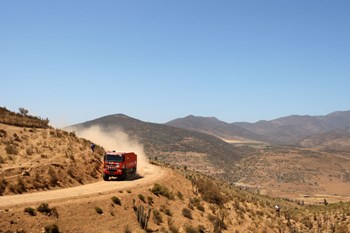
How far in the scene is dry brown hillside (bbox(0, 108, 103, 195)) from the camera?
25875 millimetres

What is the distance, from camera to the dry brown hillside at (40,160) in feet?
84.9

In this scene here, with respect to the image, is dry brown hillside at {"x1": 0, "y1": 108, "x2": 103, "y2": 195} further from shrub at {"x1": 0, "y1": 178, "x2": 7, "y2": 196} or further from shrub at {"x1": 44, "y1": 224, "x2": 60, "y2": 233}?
shrub at {"x1": 44, "y1": 224, "x2": 60, "y2": 233}

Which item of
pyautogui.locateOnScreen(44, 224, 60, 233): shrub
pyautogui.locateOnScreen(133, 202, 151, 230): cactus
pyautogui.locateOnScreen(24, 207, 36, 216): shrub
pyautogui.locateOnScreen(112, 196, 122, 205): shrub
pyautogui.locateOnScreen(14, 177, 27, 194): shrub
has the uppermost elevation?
pyautogui.locateOnScreen(14, 177, 27, 194): shrub

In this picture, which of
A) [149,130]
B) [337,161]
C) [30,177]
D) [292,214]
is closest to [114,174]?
[30,177]

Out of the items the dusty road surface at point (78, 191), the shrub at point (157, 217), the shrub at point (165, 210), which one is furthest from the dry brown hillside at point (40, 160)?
the shrub at point (157, 217)

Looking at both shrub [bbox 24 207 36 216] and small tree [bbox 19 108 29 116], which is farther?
small tree [bbox 19 108 29 116]

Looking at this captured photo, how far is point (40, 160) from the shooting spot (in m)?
30.2

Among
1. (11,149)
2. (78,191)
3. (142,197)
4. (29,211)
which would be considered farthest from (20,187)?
(142,197)

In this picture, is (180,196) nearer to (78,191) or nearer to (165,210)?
(165,210)

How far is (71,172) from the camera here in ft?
100

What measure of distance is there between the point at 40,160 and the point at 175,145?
112 meters

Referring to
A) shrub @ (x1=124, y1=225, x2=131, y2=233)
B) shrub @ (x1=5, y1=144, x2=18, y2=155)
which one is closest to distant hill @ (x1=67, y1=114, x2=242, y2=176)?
shrub @ (x1=5, y1=144, x2=18, y2=155)

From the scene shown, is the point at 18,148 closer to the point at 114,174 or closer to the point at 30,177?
the point at 30,177

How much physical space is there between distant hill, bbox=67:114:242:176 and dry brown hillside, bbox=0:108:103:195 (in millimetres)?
73147
